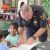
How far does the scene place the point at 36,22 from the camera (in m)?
1.36

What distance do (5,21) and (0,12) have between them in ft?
0.31

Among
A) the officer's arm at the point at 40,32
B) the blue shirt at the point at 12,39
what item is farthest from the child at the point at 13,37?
the officer's arm at the point at 40,32

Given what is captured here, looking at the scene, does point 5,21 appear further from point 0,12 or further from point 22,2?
point 22,2

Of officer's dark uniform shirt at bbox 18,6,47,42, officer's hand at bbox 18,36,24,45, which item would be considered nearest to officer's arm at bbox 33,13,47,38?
officer's dark uniform shirt at bbox 18,6,47,42

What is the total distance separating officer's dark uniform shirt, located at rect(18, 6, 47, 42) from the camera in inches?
50.4

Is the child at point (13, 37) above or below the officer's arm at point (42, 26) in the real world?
below

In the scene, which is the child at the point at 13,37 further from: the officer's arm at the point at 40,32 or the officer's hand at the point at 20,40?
the officer's arm at the point at 40,32

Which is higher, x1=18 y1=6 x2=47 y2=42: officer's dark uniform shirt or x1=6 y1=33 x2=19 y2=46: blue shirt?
x1=18 y1=6 x2=47 y2=42: officer's dark uniform shirt

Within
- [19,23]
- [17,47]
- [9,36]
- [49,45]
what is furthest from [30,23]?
[49,45]

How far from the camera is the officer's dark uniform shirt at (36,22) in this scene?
50.4 inches

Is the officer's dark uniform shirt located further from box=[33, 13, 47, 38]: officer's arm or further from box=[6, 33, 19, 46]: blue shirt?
box=[6, 33, 19, 46]: blue shirt

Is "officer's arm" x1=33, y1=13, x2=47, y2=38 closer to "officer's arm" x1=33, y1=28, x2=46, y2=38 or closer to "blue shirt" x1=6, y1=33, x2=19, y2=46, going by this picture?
"officer's arm" x1=33, y1=28, x2=46, y2=38

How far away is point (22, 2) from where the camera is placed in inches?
63.4

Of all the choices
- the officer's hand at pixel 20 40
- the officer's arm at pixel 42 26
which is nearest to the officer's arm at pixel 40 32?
the officer's arm at pixel 42 26
